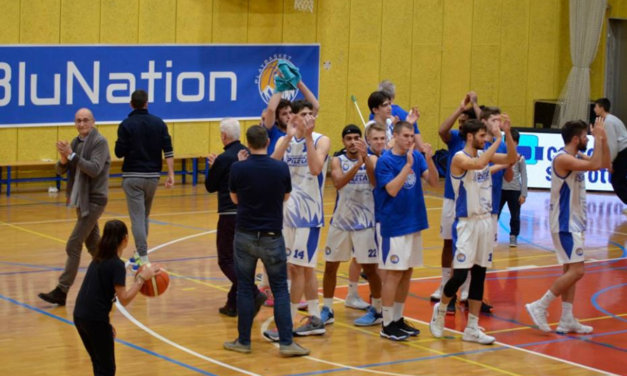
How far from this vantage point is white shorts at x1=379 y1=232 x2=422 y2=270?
926cm

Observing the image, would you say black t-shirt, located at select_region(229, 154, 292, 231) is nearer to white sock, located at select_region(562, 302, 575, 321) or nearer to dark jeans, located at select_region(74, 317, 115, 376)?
dark jeans, located at select_region(74, 317, 115, 376)

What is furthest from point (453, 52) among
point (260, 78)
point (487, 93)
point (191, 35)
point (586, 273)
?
point (586, 273)

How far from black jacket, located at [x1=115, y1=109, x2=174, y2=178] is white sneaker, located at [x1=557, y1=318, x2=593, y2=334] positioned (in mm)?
4939

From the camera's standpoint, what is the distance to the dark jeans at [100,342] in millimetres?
6871

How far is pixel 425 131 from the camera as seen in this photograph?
75.6 ft

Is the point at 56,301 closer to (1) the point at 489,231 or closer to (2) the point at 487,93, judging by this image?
(1) the point at 489,231

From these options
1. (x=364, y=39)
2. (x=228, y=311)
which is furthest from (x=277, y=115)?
(x=364, y=39)

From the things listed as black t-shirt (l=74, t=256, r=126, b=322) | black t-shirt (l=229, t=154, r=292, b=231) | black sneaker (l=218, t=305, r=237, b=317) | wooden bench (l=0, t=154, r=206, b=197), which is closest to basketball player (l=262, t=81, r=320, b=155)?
black t-shirt (l=229, t=154, r=292, b=231)

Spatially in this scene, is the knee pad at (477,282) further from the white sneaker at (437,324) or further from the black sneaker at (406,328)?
the black sneaker at (406,328)

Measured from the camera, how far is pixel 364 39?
21984mm

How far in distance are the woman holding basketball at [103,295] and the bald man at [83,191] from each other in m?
3.44

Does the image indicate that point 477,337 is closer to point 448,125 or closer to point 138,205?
point 448,125

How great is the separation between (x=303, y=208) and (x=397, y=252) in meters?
0.96

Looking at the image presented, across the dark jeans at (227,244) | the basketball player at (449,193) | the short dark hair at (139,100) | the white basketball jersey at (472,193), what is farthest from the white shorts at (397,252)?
the short dark hair at (139,100)
